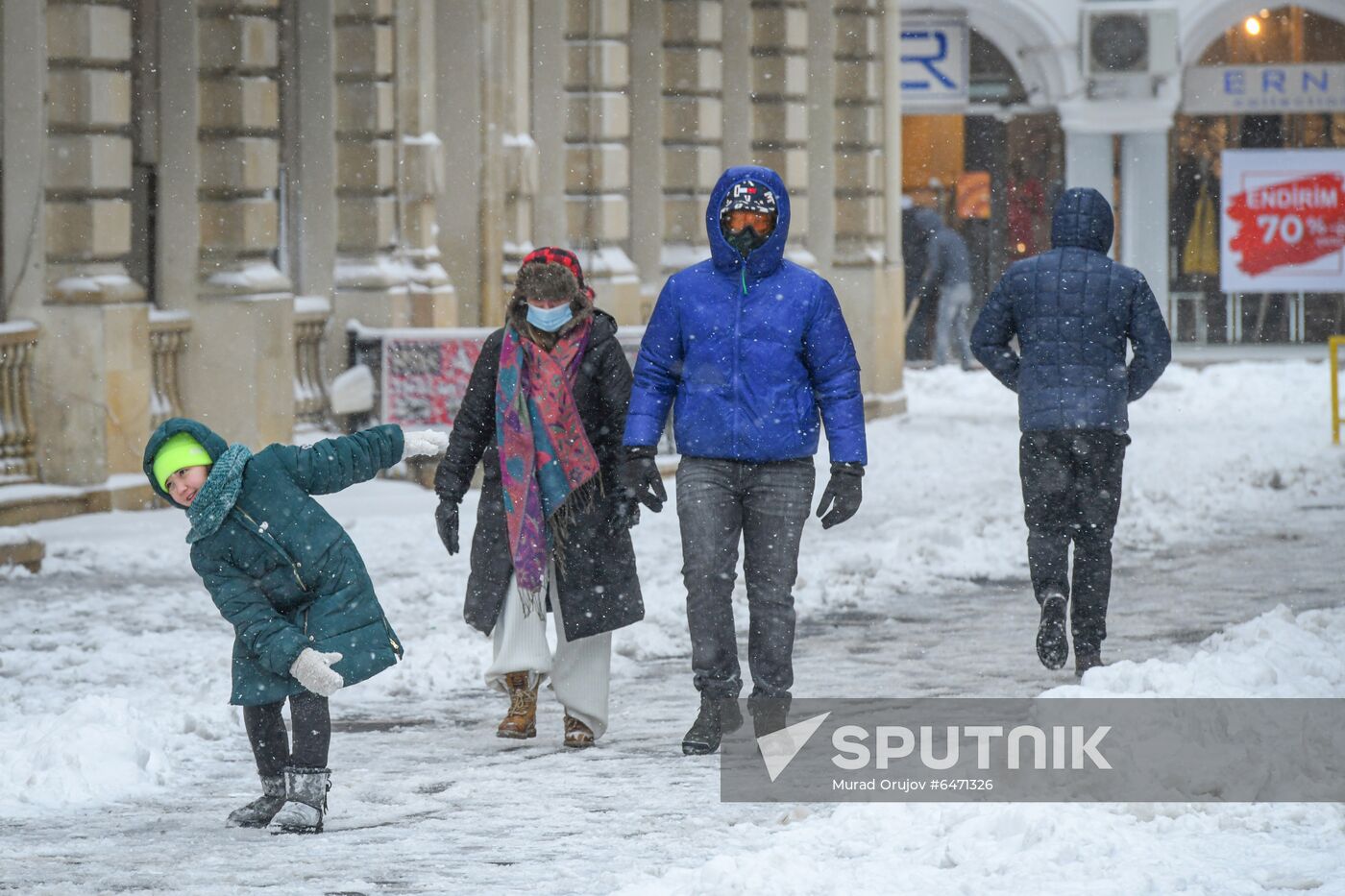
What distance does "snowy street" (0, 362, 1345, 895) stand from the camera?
6215 mm

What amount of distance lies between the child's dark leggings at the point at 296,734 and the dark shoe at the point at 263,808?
0.09 ft

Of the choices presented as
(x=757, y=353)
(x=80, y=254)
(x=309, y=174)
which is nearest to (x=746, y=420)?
(x=757, y=353)

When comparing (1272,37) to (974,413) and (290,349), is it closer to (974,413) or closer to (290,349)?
(974,413)

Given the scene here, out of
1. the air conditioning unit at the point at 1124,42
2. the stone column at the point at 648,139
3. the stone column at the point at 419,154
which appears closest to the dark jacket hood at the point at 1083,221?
the stone column at the point at 419,154

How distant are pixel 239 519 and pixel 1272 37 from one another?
27746 millimetres

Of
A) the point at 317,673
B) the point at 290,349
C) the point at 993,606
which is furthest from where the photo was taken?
the point at 290,349

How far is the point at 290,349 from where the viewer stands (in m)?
17.6

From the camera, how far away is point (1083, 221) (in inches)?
364

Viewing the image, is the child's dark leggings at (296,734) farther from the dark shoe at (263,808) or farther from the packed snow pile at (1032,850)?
the packed snow pile at (1032,850)

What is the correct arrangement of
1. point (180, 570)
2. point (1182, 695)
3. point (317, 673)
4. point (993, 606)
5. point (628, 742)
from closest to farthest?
point (317, 673) < point (1182, 695) < point (628, 742) < point (993, 606) < point (180, 570)

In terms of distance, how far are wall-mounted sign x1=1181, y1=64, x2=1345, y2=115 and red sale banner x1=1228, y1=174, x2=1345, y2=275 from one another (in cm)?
100

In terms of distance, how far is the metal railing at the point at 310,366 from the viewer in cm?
1833

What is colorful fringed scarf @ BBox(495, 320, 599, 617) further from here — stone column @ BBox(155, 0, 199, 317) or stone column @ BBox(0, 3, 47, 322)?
stone column @ BBox(155, 0, 199, 317)

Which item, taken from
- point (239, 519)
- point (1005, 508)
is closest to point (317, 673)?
point (239, 519)
